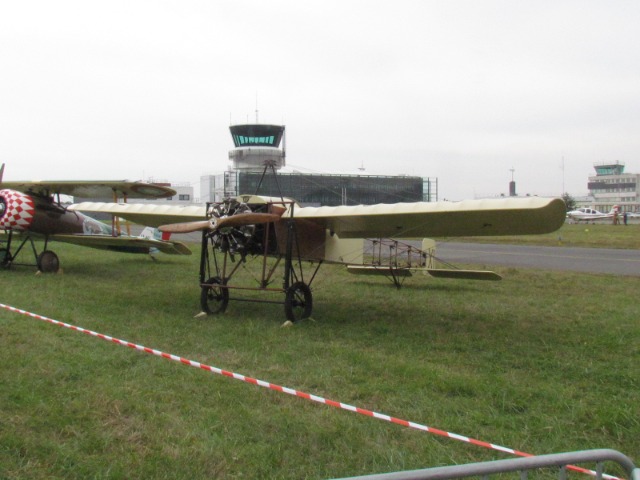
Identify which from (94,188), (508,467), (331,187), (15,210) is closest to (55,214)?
(94,188)

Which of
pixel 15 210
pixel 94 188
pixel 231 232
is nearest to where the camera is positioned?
pixel 231 232

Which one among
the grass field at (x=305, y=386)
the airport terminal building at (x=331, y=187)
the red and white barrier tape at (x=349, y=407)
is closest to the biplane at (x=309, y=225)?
the grass field at (x=305, y=386)

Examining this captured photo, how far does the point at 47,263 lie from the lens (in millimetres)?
14203

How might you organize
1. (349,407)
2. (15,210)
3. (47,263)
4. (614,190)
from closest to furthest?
(349,407) → (15,210) → (47,263) → (614,190)

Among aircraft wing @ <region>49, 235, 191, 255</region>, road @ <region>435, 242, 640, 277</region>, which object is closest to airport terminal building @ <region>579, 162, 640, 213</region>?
road @ <region>435, 242, 640, 277</region>

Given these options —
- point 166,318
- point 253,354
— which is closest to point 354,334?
point 253,354

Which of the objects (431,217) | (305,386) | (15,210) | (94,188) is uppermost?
(94,188)

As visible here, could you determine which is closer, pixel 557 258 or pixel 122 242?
pixel 122 242

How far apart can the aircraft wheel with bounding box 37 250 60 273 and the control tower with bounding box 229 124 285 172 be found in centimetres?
6524

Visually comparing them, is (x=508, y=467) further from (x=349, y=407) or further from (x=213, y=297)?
(x=213, y=297)

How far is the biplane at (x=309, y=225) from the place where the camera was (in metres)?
7.31

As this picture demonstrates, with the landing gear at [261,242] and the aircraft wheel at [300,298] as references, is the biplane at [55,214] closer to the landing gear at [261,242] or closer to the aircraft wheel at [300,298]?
the landing gear at [261,242]

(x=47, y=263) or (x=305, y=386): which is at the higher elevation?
(x=47, y=263)

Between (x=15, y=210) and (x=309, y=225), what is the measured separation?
313 inches
